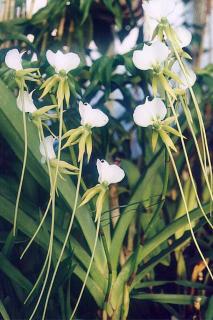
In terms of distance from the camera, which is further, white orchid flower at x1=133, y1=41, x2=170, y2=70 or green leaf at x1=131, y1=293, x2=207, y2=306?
green leaf at x1=131, y1=293, x2=207, y2=306

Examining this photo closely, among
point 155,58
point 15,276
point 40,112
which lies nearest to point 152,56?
point 155,58

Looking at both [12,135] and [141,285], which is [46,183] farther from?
[141,285]

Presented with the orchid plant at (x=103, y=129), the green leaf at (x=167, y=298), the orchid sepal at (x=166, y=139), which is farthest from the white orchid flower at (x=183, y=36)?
the green leaf at (x=167, y=298)

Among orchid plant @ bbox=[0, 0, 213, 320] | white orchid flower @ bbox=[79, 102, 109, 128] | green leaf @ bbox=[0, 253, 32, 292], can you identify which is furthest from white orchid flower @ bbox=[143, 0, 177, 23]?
green leaf @ bbox=[0, 253, 32, 292]

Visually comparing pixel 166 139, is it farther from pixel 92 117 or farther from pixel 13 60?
pixel 13 60

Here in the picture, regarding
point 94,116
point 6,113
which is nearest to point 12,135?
point 6,113

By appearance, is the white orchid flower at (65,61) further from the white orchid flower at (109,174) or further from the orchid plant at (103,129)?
the white orchid flower at (109,174)

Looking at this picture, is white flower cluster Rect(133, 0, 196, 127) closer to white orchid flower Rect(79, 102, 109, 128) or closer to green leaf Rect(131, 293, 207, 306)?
white orchid flower Rect(79, 102, 109, 128)
